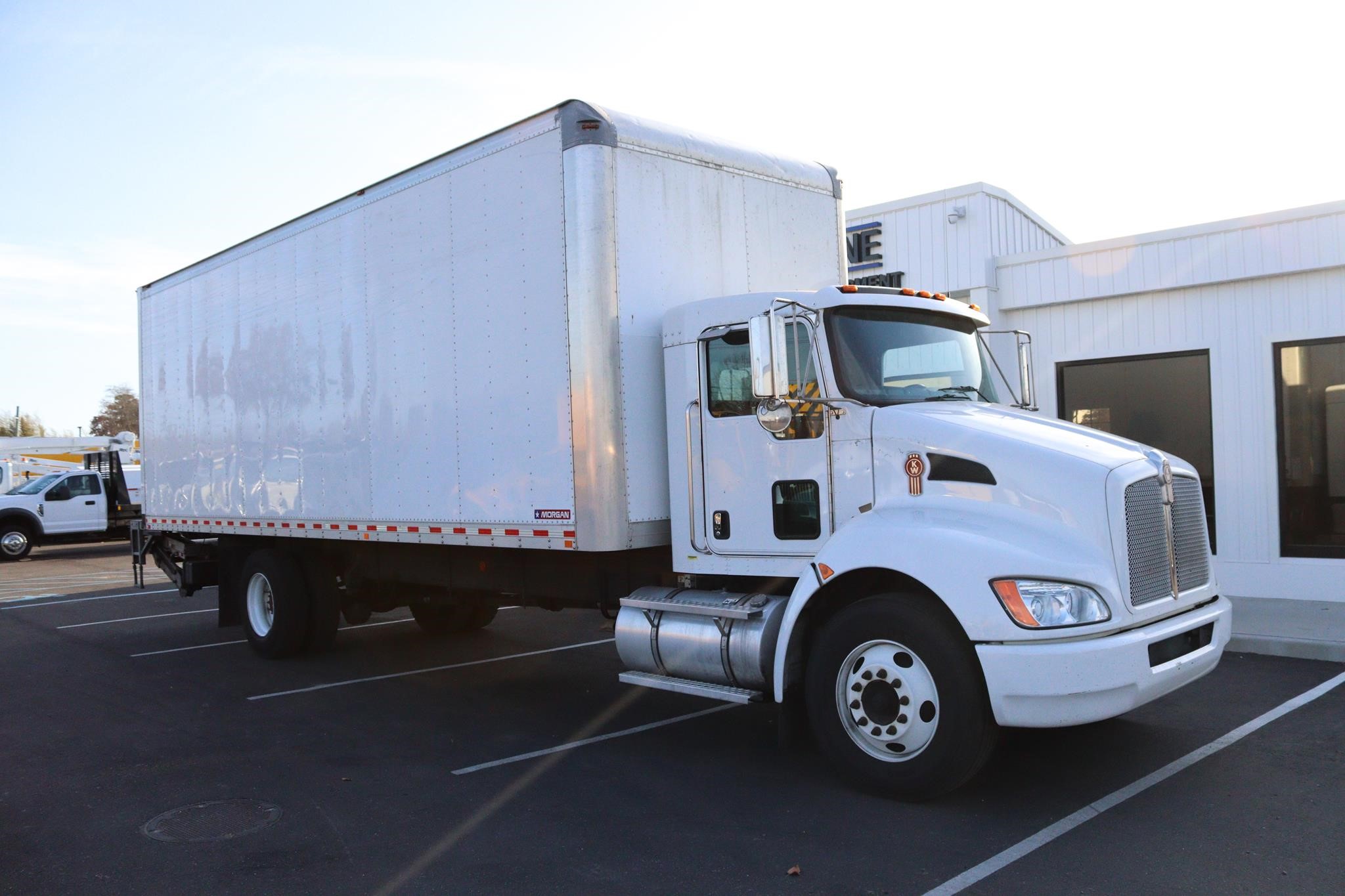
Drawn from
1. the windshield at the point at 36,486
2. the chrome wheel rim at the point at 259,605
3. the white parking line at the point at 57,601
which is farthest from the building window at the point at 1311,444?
the windshield at the point at 36,486

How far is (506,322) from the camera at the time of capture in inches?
287

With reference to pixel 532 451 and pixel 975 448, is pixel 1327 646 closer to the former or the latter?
pixel 975 448

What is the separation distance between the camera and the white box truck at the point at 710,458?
5160 mm

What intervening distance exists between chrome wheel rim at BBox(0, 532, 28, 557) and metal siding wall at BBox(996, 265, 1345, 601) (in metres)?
24.5

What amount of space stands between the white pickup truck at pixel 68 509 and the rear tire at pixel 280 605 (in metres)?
16.6

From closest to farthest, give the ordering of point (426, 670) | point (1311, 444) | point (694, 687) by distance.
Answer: point (694, 687), point (426, 670), point (1311, 444)

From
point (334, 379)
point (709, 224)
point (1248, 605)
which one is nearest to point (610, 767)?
point (709, 224)

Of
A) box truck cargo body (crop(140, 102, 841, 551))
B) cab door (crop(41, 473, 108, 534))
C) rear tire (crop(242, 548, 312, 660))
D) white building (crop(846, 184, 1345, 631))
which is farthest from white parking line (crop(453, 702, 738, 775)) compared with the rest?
cab door (crop(41, 473, 108, 534))

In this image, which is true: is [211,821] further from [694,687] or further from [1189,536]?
[1189,536]

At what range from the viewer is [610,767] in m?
6.40

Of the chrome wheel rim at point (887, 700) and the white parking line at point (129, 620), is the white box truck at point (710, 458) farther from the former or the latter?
the white parking line at point (129, 620)

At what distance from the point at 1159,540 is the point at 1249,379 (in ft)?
24.7

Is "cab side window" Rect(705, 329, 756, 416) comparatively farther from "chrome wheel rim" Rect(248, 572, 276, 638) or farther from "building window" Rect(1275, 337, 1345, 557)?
"building window" Rect(1275, 337, 1345, 557)

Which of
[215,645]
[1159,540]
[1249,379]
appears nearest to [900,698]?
[1159,540]
